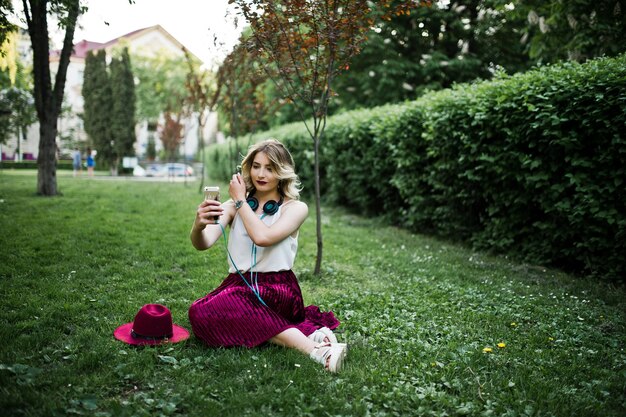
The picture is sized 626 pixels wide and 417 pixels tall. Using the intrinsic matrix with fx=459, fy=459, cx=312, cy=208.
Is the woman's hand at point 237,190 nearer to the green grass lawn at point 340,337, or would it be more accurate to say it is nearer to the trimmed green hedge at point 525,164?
the green grass lawn at point 340,337

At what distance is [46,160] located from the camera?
38.4 ft

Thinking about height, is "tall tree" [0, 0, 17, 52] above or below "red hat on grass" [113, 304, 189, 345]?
above

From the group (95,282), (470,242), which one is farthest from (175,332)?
(470,242)

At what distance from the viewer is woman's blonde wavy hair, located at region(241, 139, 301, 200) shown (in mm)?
3474

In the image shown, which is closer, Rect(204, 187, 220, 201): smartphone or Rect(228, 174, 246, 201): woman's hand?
Rect(204, 187, 220, 201): smartphone

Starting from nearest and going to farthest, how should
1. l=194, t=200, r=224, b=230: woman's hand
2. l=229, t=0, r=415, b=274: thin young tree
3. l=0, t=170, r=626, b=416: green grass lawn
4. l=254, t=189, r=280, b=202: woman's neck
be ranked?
l=0, t=170, r=626, b=416: green grass lawn → l=194, t=200, r=224, b=230: woman's hand → l=254, t=189, r=280, b=202: woman's neck → l=229, t=0, r=415, b=274: thin young tree

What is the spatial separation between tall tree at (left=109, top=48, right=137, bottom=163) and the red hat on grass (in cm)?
3030

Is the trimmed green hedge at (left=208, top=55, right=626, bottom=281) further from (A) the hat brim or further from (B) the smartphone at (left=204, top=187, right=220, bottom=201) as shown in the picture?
(A) the hat brim

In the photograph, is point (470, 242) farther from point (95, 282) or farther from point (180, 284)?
point (95, 282)

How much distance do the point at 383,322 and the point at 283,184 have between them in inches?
60.3

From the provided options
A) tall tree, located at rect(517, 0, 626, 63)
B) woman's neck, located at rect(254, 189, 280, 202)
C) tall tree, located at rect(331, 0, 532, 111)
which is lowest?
woman's neck, located at rect(254, 189, 280, 202)

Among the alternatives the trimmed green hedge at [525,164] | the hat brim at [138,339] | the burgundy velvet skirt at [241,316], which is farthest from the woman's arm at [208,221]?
the trimmed green hedge at [525,164]

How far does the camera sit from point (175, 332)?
356cm

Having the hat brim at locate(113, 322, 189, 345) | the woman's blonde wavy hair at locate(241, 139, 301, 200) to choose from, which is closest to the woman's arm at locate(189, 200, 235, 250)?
the woman's blonde wavy hair at locate(241, 139, 301, 200)
